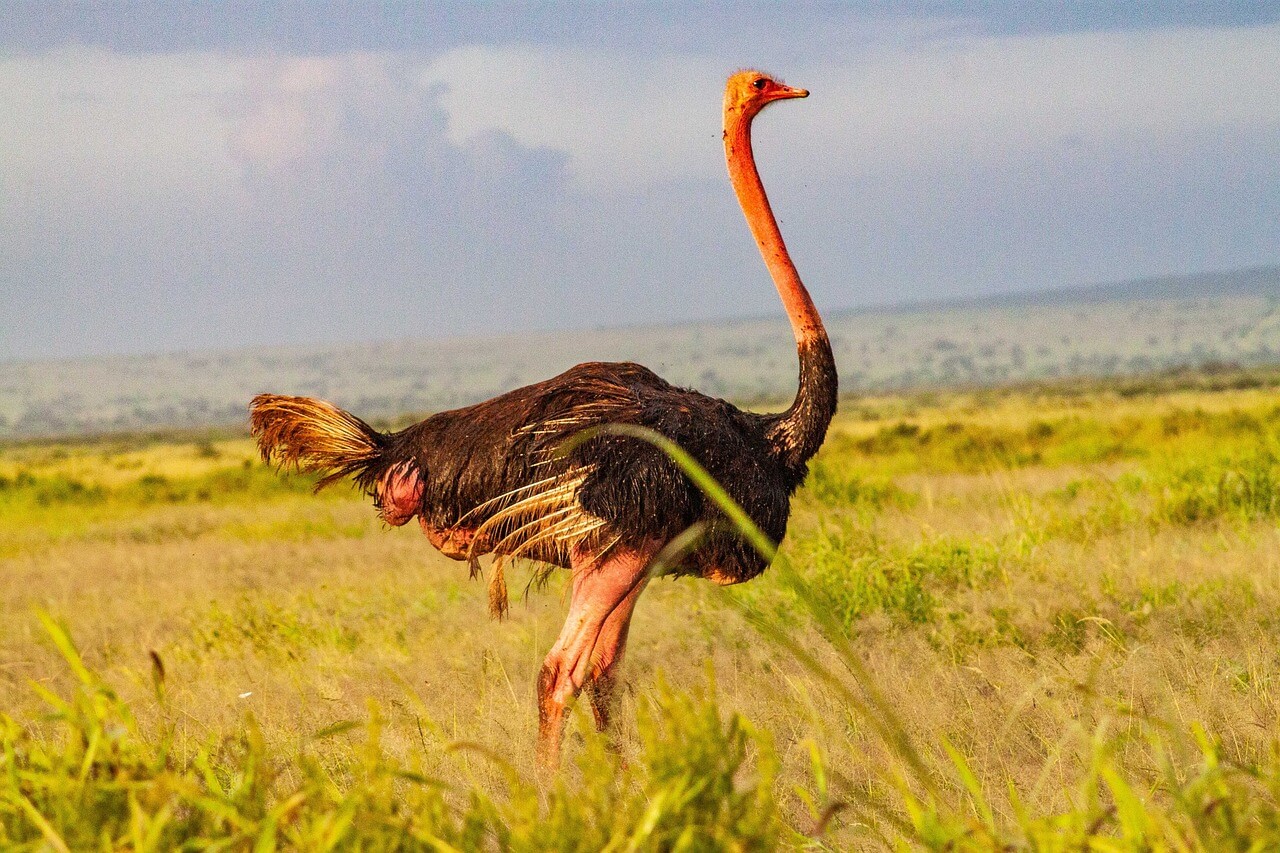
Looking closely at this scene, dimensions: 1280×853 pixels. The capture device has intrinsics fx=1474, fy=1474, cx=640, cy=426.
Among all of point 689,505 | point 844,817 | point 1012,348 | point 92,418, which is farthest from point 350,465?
point 1012,348

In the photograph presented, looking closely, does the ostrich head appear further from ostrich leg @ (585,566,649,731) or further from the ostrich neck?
ostrich leg @ (585,566,649,731)

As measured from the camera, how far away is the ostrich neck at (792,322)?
5105 mm

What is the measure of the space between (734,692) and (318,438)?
6.12 ft

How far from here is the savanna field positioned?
8.63ft

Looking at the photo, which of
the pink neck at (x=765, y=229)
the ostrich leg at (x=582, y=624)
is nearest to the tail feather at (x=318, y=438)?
the ostrich leg at (x=582, y=624)

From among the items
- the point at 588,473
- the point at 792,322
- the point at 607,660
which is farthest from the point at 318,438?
the point at 792,322

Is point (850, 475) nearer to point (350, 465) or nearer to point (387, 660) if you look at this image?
point (387, 660)

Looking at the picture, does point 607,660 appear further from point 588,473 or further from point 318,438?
point 318,438

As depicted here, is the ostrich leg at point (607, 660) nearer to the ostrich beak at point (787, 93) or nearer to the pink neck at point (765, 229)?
the pink neck at point (765, 229)

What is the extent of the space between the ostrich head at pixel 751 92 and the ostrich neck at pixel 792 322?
3cm

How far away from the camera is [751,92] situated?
566 cm

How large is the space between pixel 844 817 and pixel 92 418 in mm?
130229

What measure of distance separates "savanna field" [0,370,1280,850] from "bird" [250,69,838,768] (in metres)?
0.33

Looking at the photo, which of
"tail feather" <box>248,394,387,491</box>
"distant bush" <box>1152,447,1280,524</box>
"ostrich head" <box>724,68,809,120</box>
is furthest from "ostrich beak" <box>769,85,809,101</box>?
"distant bush" <box>1152,447,1280,524</box>
